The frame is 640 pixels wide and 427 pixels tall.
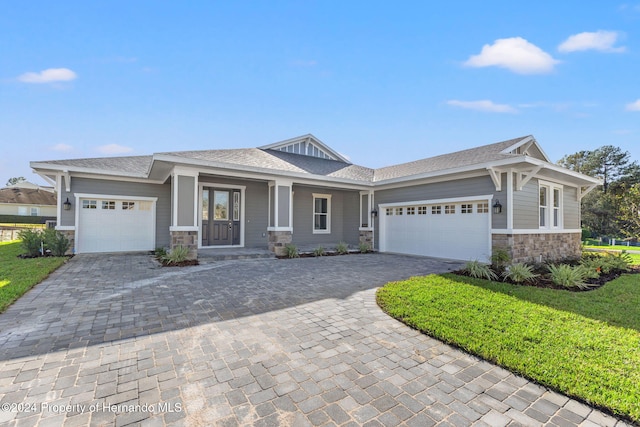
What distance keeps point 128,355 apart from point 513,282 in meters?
7.13

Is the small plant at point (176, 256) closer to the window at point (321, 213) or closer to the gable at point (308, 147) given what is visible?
the window at point (321, 213)

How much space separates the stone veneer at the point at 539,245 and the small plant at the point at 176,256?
898cm

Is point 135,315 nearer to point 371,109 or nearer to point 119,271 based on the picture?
point 119,271

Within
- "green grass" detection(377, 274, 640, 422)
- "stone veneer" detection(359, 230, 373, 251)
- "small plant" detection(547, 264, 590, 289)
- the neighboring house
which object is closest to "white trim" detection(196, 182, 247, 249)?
"stone veneer" detection(359, 230, 373, 251)

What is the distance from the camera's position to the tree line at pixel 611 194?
1838cm

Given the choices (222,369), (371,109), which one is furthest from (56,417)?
(371,109)

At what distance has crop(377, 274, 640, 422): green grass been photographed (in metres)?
2.47

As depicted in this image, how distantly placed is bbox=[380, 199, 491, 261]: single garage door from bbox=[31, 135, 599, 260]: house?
35 millimetres

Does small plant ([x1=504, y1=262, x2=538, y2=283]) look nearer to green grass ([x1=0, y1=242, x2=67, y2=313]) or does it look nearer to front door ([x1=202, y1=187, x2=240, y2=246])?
front door ([x1=202, y1=187, x2=240, y2=246])

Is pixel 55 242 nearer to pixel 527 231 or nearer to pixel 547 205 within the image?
pixel 527 231

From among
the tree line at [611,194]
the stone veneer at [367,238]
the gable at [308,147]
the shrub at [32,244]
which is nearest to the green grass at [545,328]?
the stone veneer at [367,238]

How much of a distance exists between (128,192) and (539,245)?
14319 mm

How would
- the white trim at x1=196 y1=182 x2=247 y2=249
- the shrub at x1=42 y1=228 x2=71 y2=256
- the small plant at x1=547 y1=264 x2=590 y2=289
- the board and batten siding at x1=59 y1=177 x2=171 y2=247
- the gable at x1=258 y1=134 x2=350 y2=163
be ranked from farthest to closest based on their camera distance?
1. the gable at x1=258 y1=134 x2=350 y2=163
2. the white trim at x1=196 y1=182 x2=247 y2=249
3. the board and batten siding at x1=59 y1=177 x2=171 y2=247
4. the shrub at x1=42 y1=228 x2=71 y2=256
5. the small plant at x1=547 y1=264 x2=590 y2=289

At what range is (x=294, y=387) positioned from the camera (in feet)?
7.72
